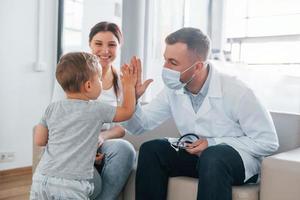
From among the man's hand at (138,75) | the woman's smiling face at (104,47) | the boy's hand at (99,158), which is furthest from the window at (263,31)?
the boy's hand at (99,158)

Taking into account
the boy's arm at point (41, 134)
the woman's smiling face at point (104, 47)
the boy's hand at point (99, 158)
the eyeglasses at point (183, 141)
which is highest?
the woman's smiling face at point (104, 47)

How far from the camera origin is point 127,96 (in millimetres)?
1519

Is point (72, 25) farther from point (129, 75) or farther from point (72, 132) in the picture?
point (72, 132)

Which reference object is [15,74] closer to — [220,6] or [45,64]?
[45,64]

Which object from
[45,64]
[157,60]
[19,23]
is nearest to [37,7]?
[19,23]

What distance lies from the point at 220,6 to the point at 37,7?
1.50 meters

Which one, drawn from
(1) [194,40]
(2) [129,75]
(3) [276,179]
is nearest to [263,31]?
(1) [194,40]

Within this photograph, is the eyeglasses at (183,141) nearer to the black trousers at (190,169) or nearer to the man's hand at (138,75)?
the black trousers at (190,169)

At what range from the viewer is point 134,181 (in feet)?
5.71

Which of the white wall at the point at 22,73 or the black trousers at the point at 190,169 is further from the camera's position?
the white wall at the point at 22,73

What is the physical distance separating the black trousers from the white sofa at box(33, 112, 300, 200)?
0.05 meters

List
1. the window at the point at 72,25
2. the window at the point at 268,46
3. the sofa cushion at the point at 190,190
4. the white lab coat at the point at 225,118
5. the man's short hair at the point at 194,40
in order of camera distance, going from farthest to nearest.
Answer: the window at the point at 72,25 < the window at the point at 268,46 < the man's short hair at the point at 194,40 < the white lab coat at the point at 225,118 < the sofa cushion at the point at 190,190

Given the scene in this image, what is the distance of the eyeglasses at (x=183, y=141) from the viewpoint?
168cm

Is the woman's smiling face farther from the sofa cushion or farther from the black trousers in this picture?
the sofa cushion
